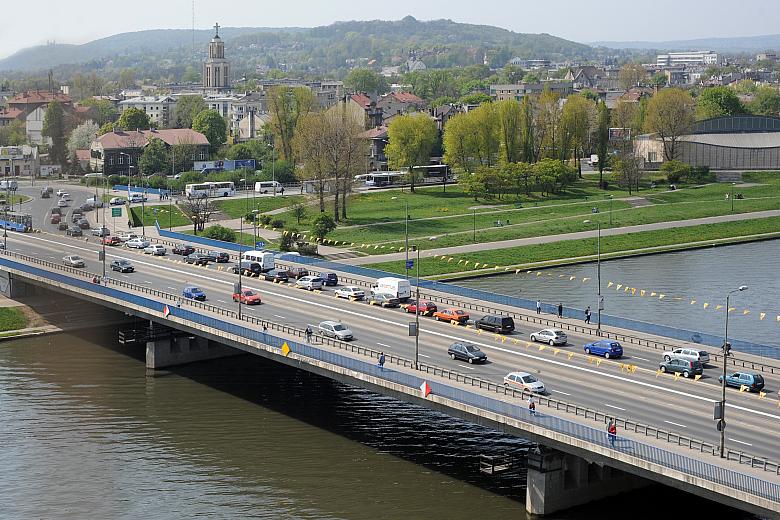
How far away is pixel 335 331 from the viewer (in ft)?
207

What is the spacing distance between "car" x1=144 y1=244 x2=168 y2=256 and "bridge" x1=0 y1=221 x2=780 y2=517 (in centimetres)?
1587

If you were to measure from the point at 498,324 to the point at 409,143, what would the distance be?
92.0 metres

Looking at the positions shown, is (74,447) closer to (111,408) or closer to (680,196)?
(111,408)

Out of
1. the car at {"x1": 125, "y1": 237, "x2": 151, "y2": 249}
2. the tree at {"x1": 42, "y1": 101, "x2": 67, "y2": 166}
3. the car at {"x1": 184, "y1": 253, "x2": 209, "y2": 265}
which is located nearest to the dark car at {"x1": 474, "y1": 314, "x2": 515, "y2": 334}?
the car at {"x1": 184, "y1": 253, "x2": 209, "y2": 265}

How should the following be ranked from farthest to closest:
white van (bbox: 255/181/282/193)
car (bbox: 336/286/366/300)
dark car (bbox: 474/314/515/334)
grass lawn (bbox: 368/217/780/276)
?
1. white van (bbox: 255/181/282/193)
2. grass lawn (bbox: 368/217/780/276)
3. car (bbox: 336/286/366/300)
4. dark car (bbox: 474/314/515/334)

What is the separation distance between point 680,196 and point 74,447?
346 ft

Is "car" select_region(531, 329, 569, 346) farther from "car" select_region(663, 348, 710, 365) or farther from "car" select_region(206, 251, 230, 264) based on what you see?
"car" select_region(206, 251, 230, 264)

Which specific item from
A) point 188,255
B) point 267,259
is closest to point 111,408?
point 267,259

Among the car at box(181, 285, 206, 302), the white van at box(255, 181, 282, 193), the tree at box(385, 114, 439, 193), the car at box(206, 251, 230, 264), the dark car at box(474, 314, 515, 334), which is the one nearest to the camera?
the dark car at box(474, 314, 515, 334)

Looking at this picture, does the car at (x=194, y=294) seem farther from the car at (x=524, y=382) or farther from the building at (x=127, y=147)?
the building at (x=127, y=147)

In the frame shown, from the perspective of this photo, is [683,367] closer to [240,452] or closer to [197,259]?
[240,452]

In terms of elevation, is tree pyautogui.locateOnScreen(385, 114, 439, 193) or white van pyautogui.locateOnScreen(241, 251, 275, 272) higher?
tree pyautogui.locateOnScreen(385, 114, 439, 193)

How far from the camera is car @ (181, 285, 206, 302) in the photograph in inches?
2965

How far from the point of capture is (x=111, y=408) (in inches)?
2549
